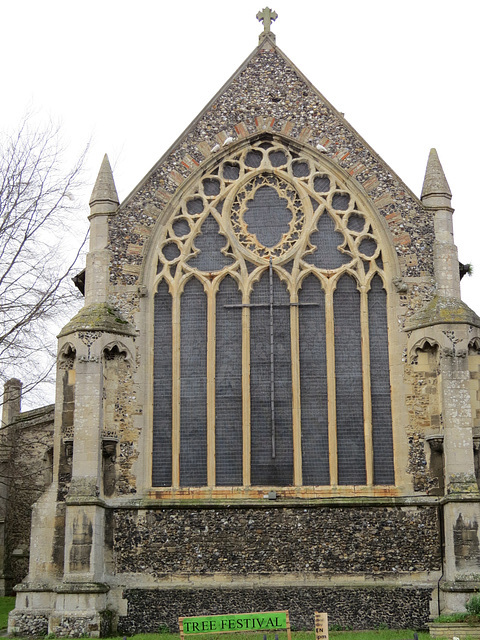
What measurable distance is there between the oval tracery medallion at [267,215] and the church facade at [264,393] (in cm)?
5

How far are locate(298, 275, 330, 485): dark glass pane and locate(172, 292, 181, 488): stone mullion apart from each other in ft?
8.94

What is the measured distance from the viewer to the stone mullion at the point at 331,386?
794 inches

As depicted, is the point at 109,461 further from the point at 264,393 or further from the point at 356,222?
the point at 356,222

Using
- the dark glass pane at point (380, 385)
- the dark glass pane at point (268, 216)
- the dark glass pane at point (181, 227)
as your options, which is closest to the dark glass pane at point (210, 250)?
the dark glass pane at point (181, 227)

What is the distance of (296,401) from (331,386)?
2.76 feet

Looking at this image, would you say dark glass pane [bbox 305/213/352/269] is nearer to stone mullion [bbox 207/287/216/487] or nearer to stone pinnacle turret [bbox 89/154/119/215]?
stone mullion [bbox 207/287/216/487]

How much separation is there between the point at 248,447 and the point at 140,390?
2689 millimetres

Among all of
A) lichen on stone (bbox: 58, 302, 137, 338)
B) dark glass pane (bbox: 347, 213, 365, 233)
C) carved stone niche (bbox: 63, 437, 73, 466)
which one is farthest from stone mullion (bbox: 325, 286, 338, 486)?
carved stone niche (bbox: 63, 437, 73, 466)

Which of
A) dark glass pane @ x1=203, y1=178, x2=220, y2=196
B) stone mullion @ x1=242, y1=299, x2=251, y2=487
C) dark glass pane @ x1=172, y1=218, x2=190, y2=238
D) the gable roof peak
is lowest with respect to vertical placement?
stone mullion @ x1=242, y1=299, x2=251, y2=487

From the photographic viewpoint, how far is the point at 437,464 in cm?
1984

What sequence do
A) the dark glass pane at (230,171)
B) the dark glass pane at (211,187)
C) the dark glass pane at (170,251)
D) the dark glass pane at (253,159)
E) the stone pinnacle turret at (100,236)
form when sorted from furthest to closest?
the dark glass pane at (253,159)
the dark glass pane at (230,171)
the dark glass pane at (211,187)
the dark glass pane at (170,251)
the stone pinnacle turret at (100,236)

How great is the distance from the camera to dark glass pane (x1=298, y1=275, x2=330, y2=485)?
66.6 ft

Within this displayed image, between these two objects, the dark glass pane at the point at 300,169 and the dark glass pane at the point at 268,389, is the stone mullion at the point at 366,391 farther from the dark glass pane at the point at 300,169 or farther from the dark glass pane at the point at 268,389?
the dark glass pane at the point at 300,169

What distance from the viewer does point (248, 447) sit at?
802 inches
